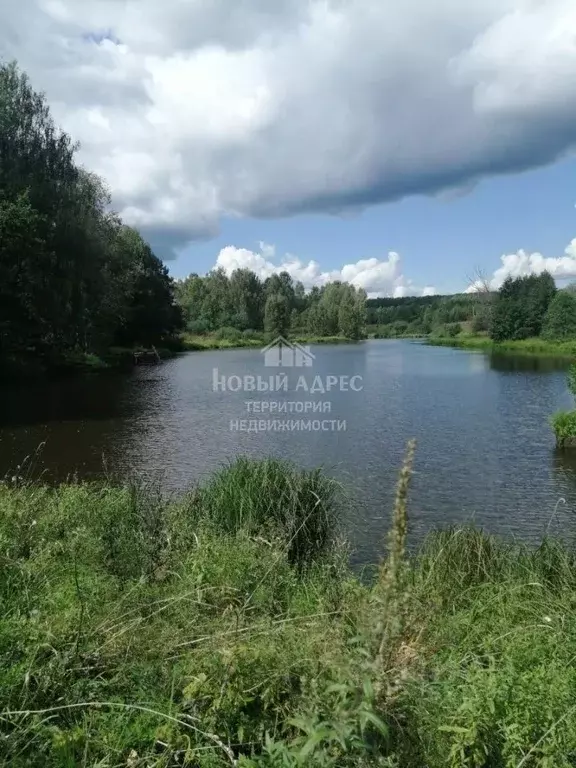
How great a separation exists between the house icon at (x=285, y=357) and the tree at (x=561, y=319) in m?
24.8

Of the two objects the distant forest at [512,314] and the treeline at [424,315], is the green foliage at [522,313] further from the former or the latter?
the treeline at [424,315]

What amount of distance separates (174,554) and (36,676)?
2348mm

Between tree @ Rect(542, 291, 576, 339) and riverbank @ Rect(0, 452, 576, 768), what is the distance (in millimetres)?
60617

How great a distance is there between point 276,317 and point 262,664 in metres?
89.0

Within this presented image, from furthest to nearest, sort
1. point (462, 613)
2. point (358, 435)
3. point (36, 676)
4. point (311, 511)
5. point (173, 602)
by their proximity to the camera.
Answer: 1. point (358, 435)
2. point (311, 511)
3. point (462, 613)
4. point (173, 602)
5. point (36, 676)

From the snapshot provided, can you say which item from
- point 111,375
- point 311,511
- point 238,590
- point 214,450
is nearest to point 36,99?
point 111,375

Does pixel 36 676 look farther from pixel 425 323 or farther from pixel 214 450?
pixel 425 323

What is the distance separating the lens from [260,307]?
335ft

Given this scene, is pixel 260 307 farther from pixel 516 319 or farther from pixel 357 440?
pixel 357 440

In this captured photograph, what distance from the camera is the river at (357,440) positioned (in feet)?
34.8

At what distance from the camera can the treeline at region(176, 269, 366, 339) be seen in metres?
91.1

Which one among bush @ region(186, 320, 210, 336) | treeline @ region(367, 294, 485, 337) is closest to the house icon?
bush @ region(186, 320, 210, 336)

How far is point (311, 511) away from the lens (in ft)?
23.2

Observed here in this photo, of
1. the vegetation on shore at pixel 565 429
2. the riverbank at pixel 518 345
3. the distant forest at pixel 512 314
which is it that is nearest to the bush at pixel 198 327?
the riverbank at pixel 518 345
